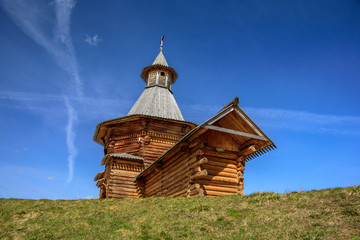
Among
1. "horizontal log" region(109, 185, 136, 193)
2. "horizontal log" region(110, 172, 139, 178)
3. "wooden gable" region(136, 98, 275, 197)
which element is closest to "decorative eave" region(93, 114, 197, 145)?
"horizontal log" region(110, 172, 139, 178)

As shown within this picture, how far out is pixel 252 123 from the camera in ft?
46.7

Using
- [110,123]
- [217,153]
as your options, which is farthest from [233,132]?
[110,123]

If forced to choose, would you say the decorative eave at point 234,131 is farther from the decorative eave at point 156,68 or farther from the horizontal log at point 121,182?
the decorative eave at point 156,68

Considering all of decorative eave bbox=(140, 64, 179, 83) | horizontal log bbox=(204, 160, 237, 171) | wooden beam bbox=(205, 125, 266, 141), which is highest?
decorative eave bbox=(140, 64, 179, 83)

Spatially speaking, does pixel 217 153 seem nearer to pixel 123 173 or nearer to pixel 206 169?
pixel 206 169

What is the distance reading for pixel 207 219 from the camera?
351 inches

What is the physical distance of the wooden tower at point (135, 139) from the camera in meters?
20.2

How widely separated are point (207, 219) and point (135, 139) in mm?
14095

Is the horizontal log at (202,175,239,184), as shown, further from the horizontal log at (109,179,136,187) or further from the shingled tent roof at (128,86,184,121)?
the shingled tent roof at (128,86,184,121)

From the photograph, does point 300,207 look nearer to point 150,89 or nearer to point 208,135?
point 208,135

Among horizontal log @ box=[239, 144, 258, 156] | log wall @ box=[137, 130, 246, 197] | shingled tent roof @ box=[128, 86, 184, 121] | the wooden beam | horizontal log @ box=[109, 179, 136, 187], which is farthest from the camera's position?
shingled tent roof @ box=[128, 86, 184, 121]

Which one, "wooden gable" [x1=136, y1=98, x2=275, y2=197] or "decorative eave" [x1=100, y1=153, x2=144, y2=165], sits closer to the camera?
"wooden gable" [x1=136, y1=98, x2=275, y2=197]

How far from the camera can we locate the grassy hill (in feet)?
23.6

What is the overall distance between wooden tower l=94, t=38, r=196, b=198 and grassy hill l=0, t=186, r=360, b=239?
7.34 meters
